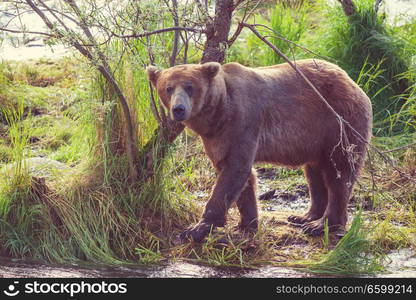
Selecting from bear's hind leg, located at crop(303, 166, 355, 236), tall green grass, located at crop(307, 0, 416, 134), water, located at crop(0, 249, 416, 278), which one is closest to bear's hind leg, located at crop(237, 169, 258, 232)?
bear's hind leg, located at crop(303, 166, 355, 236)

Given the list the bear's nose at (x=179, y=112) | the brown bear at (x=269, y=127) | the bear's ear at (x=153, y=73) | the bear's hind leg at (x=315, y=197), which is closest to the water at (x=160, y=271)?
the brown bear at (x=269, y=127)

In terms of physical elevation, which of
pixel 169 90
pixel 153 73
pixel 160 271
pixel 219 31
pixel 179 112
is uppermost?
pixel 219 31

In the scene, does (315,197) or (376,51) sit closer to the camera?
(315,197)

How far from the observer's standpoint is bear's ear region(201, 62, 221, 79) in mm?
5902

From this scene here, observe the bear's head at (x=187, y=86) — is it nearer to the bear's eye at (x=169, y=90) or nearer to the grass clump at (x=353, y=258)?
the bear's eye at (x=169, y=90)

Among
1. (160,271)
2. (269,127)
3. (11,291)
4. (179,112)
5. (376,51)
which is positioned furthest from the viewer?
(376,51)

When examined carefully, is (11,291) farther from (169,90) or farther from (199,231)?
(169,90)

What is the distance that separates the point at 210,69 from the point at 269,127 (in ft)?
2.83

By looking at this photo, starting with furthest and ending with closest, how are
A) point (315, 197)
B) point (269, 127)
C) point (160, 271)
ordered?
point (315, 197) → point (269, 127) → point (160, 271)

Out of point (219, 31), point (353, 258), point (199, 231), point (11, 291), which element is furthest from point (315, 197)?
point (11, 291)

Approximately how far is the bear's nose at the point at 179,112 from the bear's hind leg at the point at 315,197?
1.68m

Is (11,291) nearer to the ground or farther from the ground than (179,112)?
nearer to the ground

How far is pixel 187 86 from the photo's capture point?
5875 millimetres

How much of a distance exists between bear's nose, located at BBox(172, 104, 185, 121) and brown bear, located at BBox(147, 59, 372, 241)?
6.7 inches
